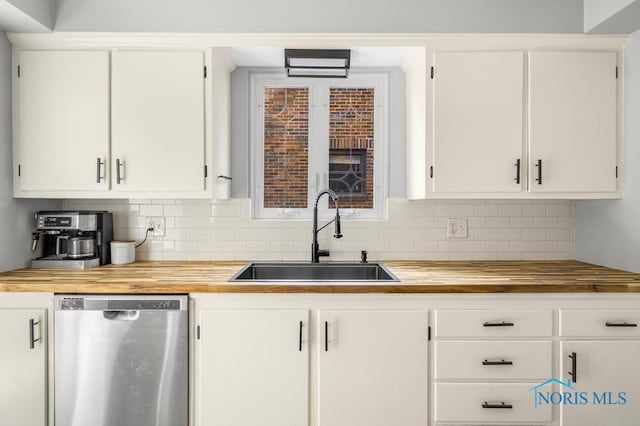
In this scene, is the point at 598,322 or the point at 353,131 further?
the point at 353,131

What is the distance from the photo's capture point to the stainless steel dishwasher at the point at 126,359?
1.99 metres

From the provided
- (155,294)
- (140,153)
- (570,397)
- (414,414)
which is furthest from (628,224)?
(140,153)

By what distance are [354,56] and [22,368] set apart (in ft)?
7.53

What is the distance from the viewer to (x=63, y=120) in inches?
92.1

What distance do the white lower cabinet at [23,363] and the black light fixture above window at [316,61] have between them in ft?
5.70

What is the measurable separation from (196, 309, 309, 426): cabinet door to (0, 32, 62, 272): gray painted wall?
1.17 m

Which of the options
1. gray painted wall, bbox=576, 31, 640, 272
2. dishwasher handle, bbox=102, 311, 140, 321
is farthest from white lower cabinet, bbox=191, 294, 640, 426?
gray painted wall, bbox=576, 31, 640, 272

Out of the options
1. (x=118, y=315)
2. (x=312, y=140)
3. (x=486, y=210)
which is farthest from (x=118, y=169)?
(x=486, y=210)

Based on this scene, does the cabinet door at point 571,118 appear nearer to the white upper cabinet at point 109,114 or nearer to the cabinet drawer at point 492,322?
the cabinet drawer at point 492,322

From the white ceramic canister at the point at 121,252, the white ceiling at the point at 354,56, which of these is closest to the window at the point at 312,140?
the white ceiling at the point at 354,56

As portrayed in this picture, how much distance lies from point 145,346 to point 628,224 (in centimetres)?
248

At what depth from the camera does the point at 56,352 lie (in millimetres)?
2004

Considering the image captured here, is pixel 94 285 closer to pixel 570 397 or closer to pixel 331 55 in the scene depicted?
pixel 331 55

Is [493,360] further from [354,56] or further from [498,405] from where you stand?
[354,56]
